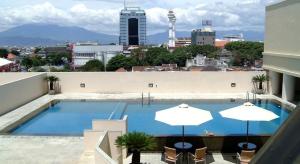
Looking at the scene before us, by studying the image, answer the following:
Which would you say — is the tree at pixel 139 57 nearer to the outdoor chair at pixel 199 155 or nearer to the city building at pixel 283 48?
the city building at pixel 283 48

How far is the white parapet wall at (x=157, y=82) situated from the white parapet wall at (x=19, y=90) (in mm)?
1577

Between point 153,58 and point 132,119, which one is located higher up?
point 153,58

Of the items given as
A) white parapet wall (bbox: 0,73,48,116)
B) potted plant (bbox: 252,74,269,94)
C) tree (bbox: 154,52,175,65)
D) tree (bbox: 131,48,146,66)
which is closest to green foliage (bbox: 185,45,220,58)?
tree (bbox: 154,52,175,65)

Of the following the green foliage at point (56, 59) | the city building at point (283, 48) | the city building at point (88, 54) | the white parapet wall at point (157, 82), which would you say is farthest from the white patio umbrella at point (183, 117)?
the city building at point (88, 54)

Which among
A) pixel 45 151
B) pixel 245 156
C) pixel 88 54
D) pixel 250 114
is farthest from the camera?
pixel 88 54

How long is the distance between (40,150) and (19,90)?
8.92m

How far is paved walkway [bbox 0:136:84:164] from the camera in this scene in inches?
404

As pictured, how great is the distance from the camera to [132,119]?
17.6 metres

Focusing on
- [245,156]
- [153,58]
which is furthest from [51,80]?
[153,58]

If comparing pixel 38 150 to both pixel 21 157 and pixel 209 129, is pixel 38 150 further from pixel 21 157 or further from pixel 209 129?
pixel 209 129

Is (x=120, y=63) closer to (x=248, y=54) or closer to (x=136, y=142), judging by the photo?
(x=248, y=54)

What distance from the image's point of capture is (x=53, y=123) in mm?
17047

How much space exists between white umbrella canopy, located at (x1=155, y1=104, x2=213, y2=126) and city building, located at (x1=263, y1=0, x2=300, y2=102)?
9.95 meters

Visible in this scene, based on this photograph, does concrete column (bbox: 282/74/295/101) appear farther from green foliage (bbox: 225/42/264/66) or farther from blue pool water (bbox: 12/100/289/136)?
green foliage (bbox: 225/42/264/66)
